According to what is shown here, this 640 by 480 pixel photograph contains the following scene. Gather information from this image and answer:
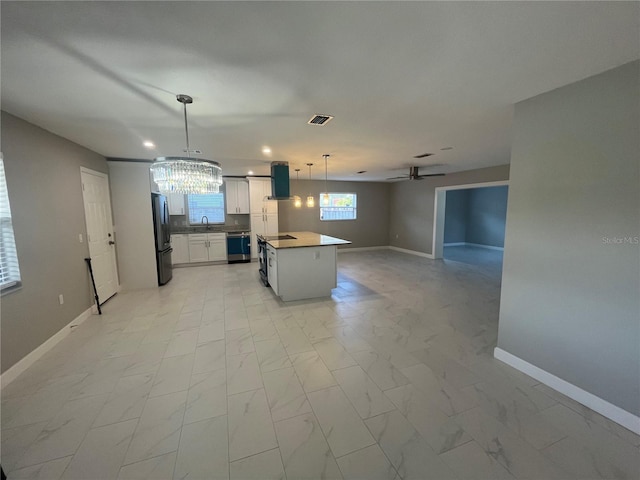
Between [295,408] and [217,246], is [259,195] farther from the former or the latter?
[295,408]

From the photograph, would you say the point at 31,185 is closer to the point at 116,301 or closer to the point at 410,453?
the point at 116,301

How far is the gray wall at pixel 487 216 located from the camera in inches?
341

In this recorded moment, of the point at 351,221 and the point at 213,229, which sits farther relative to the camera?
the point at 351,221

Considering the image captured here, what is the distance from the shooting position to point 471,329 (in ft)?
10.4

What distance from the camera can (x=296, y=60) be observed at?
1609mm

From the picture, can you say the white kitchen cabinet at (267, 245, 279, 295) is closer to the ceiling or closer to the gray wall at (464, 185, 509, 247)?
the ceiling

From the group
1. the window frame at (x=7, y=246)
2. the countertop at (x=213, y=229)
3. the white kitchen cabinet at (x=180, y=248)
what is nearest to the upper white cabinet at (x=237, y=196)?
the countertop at (x=213, y=229)

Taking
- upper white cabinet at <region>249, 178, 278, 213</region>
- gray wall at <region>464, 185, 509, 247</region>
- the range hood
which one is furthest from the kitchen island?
gray wall at <region>464, 185, 509, 247</region>

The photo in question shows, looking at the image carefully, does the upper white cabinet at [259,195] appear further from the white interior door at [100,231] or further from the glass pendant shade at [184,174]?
the glass pendant shade at [184,174]

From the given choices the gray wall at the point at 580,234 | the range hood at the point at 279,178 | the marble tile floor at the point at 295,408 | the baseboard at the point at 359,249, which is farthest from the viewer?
the baseboard at the point at 359,249

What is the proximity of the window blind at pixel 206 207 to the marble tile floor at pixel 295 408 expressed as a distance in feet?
13.2

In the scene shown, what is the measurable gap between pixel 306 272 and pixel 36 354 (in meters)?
3.19

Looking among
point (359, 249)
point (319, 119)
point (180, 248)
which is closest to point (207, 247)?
point (180, 248)

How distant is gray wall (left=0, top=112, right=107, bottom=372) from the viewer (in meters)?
2.38
